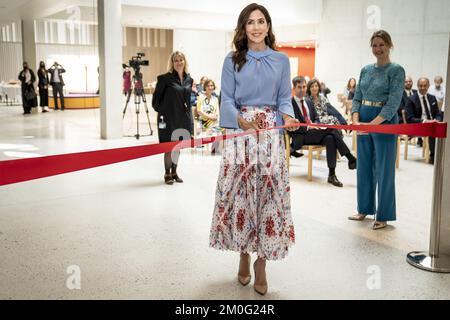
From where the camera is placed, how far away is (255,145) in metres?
2.73

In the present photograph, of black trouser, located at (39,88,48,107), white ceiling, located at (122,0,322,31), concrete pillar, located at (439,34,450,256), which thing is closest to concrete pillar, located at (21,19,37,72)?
Result: black trouser, located at (39,88,48,107)

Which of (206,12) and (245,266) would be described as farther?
(206,12)

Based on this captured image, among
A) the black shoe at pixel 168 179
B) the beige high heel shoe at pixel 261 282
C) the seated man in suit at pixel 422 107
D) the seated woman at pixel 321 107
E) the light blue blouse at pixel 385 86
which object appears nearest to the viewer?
the beige high heel shoe at pixel 261 282

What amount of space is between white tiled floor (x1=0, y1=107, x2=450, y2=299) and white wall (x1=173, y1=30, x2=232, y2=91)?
16713 mm

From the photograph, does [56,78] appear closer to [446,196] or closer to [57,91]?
[57,91]

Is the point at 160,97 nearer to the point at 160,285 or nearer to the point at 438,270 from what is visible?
the point at 160,285

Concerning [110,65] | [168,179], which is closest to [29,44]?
[110,65]

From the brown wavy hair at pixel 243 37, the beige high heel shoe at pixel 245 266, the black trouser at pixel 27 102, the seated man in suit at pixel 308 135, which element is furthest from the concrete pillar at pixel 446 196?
the black trouser at pixel 27 102

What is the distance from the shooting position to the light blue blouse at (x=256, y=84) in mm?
2686

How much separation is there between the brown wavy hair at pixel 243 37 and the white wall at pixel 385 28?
1113 centimetres

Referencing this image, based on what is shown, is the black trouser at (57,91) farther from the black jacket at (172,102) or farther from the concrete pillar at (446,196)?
the concrete pillar at (446,196)

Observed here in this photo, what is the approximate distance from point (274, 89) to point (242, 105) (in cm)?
21

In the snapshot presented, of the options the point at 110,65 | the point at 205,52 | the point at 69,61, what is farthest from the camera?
the point at 205,52

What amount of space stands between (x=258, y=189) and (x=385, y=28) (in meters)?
12.6
